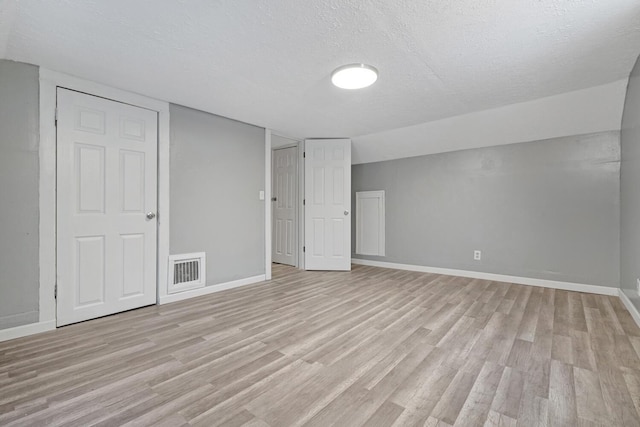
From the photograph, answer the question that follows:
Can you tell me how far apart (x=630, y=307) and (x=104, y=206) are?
494 cm

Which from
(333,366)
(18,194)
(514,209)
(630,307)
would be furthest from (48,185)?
(630,307)

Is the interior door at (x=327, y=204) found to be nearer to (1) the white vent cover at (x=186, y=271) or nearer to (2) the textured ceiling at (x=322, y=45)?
(2) the textured ceiling at (x=322, y=45)

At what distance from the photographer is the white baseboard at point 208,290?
297cm

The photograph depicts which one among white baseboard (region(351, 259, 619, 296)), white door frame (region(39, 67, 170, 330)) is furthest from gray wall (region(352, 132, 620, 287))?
white door frame (region(39, 67, 170, 330))

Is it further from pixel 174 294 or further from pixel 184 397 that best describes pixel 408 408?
pixel 174 294

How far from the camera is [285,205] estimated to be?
5.00 meters

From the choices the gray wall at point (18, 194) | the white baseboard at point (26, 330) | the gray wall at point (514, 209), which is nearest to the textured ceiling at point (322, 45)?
the gray wall at point (18, 194)

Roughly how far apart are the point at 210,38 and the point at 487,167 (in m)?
3.81

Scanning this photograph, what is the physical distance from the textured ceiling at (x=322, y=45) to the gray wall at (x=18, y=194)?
0.79 ft

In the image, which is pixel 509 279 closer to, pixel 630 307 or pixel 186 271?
pixel 630 307

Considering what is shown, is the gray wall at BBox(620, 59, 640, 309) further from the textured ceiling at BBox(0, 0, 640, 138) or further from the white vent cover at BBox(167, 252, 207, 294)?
the white vent cover at BBox(167, 252, 207, 294)

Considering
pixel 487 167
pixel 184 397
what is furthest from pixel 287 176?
pixel 184 397

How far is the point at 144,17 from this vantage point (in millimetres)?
1675

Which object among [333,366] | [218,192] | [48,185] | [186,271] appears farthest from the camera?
[218,192]
